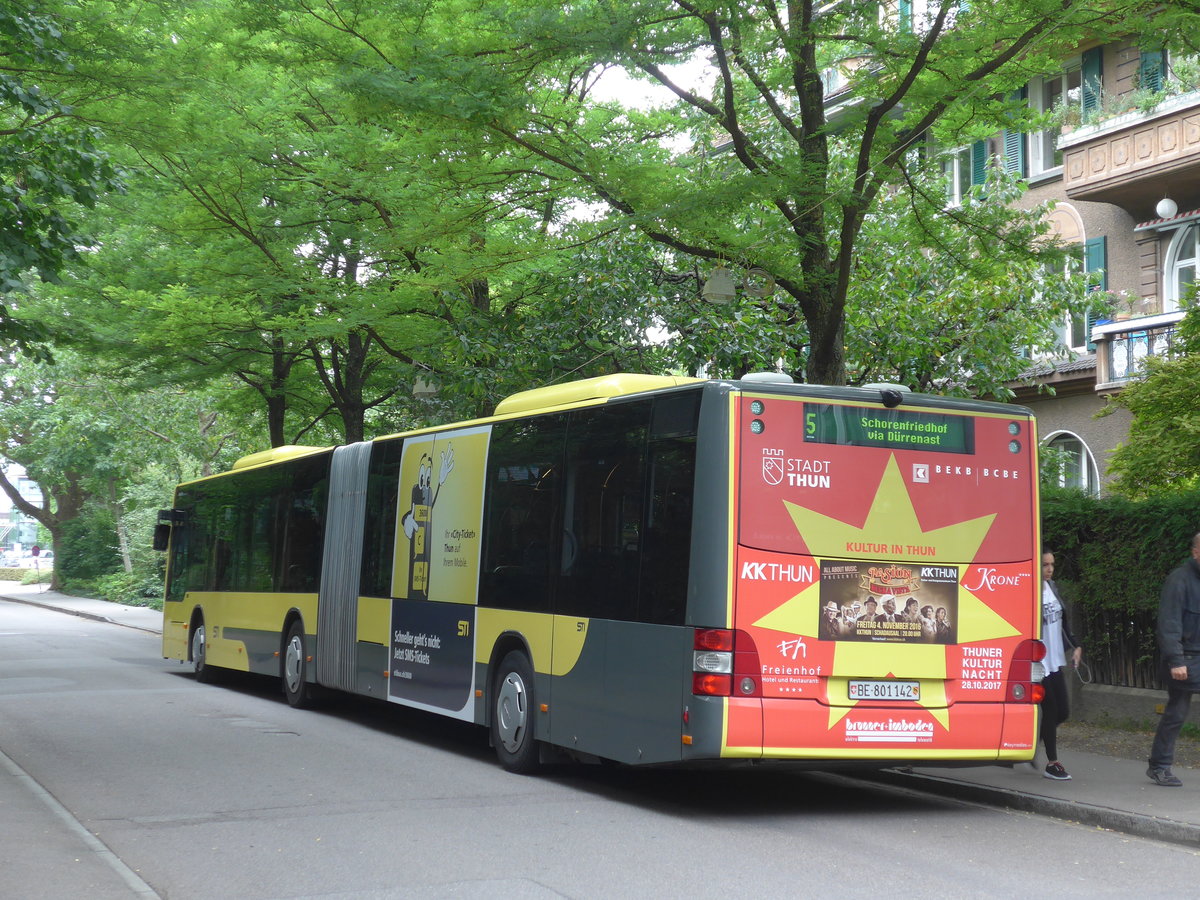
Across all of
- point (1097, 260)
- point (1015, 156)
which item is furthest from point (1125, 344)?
point (1015, 156)

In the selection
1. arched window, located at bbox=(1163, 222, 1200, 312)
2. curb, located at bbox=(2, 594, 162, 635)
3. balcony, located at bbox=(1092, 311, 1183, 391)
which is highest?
arched window, located at bbox=(1163, 222, 1200, 312)

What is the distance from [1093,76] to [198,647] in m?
19.7

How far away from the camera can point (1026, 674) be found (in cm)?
966

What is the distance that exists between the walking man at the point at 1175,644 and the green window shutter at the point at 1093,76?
18.6 metres

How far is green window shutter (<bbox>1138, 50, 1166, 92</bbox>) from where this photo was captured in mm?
22641

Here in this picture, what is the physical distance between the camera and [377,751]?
12.7m

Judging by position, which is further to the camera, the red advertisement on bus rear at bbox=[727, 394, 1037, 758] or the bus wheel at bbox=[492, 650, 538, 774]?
the bus wheel at bbox=[492, 650, 538, 774]

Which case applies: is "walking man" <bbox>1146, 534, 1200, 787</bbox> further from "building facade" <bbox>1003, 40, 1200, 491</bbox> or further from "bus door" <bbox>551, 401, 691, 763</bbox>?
"building facade" <bbox>1003, 40, 1200, 491</bbox>

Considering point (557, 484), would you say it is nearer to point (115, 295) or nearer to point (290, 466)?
point (290, 466)

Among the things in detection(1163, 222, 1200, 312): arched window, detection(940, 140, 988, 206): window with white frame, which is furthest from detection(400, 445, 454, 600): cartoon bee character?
detection(940, 140, 988, 206): window with white frame

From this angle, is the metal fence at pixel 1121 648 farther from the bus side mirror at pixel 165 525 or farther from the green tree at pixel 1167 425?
the bus side mirror at pixel 165 525

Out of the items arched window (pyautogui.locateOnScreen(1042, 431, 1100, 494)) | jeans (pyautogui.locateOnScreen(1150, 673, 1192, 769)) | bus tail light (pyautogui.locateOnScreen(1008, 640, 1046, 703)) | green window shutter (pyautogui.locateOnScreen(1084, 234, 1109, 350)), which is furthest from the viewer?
arched window (pyautogui.locateOnScreen(1042, 431, 1100, 494))

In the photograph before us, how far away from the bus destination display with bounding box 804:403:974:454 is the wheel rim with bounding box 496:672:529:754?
11.6 feet

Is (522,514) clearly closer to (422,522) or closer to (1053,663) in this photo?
(422,522)
